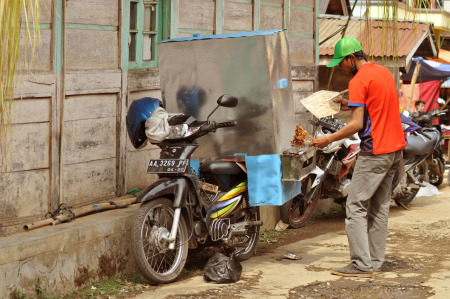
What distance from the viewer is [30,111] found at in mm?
6875

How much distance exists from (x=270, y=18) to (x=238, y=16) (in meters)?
0.97

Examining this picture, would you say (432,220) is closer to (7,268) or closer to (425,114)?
(425,114)

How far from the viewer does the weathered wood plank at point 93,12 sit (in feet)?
24.4

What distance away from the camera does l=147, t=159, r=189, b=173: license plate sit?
6.80 m

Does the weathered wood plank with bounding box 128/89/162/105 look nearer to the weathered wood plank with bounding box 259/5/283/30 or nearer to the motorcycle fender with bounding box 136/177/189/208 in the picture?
the motorcycle fender with bounding box 136/177/189/208

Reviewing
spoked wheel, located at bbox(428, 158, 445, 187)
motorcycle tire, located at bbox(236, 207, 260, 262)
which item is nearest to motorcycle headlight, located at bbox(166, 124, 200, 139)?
motorcycle tire, located at bbox(236, 207, 260, 262)

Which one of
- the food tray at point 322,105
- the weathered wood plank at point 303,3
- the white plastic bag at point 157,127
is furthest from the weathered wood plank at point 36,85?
the weathered wood plank at point 303,3

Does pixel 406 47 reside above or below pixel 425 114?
above

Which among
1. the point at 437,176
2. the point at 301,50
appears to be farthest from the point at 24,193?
the point at 437,176

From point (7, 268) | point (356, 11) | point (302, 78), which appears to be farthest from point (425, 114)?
point (356, 11)

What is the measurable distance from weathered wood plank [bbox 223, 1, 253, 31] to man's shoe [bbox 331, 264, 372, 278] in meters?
3.98

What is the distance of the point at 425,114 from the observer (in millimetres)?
13180

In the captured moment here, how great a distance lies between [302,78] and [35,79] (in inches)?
222

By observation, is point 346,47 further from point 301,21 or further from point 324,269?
point 301,21
